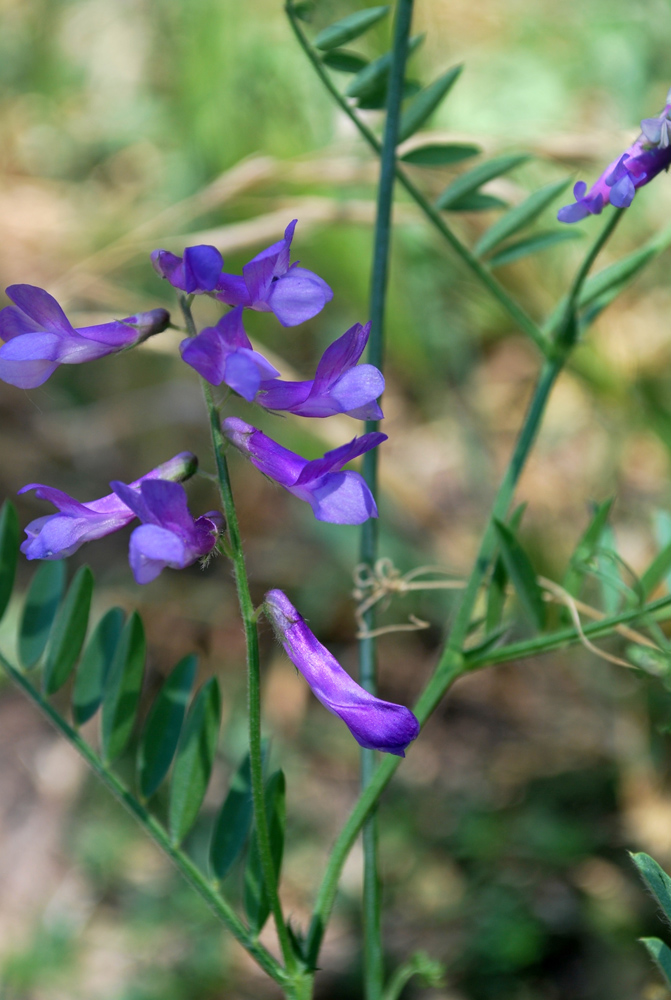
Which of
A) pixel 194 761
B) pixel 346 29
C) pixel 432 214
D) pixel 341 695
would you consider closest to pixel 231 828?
pixel 194 761

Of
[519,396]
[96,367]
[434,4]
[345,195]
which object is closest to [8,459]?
[96,367]

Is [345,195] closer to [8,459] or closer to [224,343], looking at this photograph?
[8,459]

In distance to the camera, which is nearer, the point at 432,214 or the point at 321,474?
the point at 321,474

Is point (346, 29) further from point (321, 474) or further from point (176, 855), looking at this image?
point (176, 855)

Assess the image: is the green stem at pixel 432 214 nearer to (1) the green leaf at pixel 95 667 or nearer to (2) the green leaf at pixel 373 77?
(2) the green leaf at pixel 373 77

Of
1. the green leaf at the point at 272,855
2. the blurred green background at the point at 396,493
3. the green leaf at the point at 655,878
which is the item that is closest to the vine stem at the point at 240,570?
the green leaf at the point at 272,855

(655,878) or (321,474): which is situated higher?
(321,474)

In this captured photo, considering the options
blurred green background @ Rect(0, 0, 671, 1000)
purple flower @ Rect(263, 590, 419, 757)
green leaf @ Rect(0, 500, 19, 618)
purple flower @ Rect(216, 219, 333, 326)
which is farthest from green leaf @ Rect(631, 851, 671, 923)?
blurred green background @ Rect(0, 0, 671, 1000)
